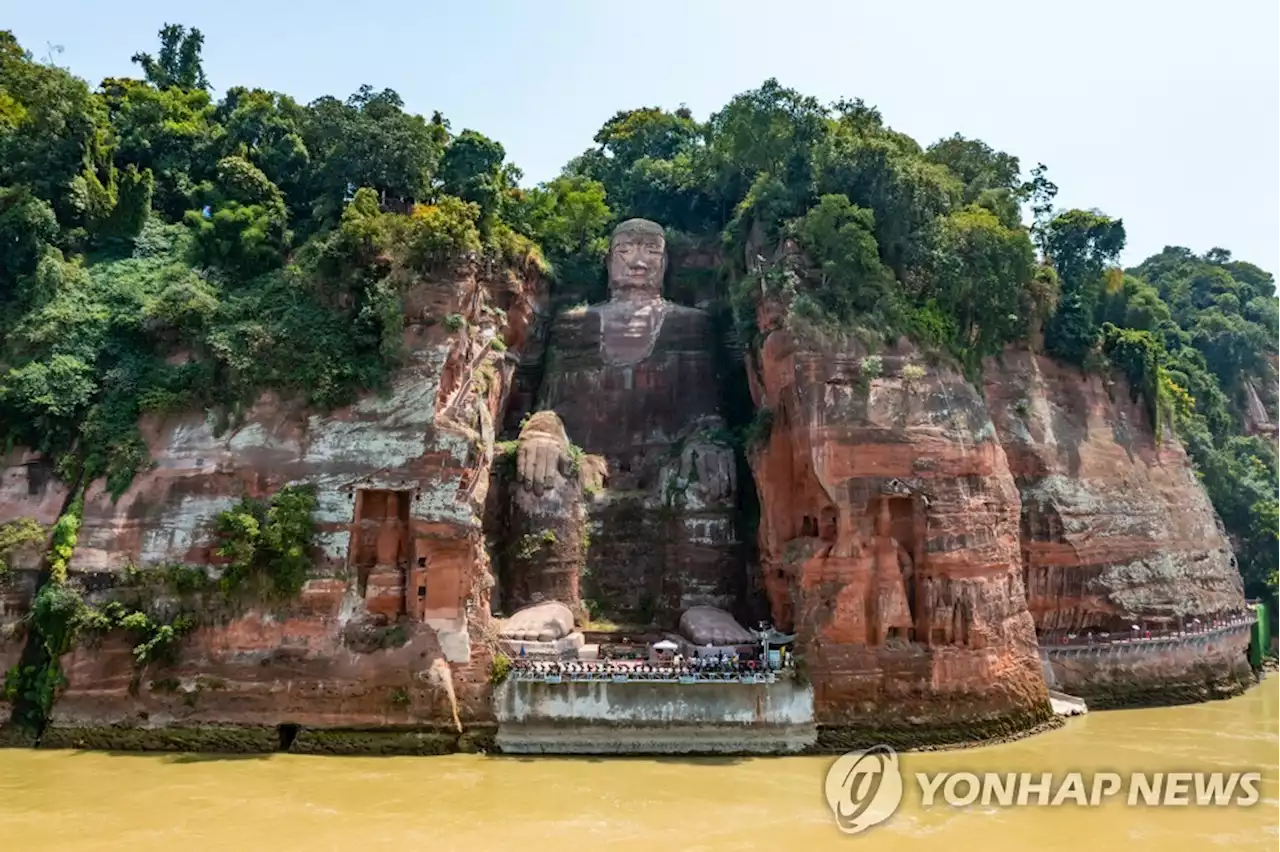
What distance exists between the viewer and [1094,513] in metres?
29.7

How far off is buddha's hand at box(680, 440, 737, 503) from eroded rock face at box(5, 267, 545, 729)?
7.29 m

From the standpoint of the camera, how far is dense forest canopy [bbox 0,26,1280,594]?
2395cm

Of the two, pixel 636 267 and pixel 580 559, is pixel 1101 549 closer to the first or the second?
pixel 580 559

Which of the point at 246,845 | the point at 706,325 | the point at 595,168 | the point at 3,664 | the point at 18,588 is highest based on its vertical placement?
the point at 595,168

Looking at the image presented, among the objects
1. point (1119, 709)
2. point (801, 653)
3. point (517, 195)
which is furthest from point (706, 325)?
point (1119, 709)

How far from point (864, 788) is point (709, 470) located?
37.8 ft

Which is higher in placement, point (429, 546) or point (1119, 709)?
point (429, 546)

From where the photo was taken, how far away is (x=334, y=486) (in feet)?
73.9

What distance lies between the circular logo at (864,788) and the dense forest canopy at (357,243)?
36.0 feet

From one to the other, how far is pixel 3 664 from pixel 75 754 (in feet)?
10.3

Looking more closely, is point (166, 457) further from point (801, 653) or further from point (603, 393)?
point (801, 653)

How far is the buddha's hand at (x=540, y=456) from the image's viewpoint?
27312 mm

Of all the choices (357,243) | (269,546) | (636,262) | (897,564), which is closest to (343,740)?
(269,546)

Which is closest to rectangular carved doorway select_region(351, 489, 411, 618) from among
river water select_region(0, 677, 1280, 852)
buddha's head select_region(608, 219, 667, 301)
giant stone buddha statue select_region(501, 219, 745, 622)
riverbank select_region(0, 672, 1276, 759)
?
riverbank select_region(0, 672, 1276, 759)
